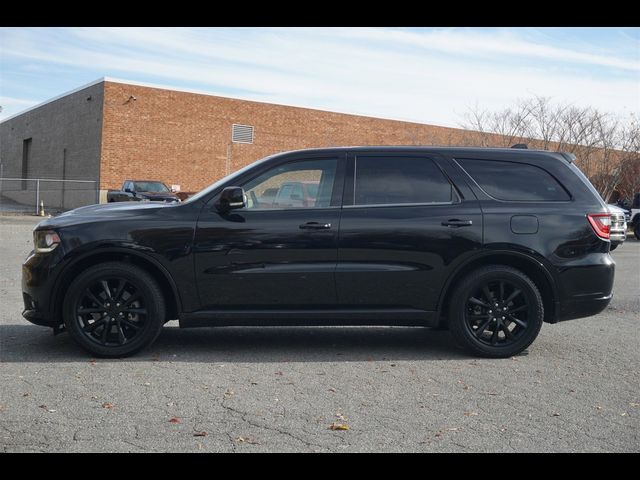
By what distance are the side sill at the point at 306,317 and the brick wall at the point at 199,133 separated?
32.9 m

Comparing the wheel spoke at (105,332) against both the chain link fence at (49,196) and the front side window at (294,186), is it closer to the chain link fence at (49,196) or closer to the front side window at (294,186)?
the front side window at (294,186)

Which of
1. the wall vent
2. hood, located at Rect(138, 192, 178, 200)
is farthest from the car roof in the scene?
the wall vent

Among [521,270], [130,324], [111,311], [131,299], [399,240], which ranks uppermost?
[399,240]

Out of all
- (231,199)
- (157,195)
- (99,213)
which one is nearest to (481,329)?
(231,199)

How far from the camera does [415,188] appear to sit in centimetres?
699

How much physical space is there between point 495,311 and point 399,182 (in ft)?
4.69

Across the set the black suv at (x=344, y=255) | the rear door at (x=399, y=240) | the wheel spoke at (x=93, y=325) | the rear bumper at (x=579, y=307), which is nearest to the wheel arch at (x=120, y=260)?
the black suv at (x=344, y=255)

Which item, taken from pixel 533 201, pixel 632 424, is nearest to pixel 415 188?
pixel 533 201

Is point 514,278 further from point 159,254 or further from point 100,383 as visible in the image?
point 100,383

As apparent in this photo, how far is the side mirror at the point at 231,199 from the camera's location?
6.59 meters

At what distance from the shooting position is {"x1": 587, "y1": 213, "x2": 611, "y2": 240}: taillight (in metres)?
6.95

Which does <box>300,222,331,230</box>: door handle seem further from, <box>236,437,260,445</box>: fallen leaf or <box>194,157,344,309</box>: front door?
<box>236,437,260,445</box>: fallen leaf

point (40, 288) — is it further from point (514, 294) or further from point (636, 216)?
point (636, 216)

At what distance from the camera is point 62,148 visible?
4378 centimetres
